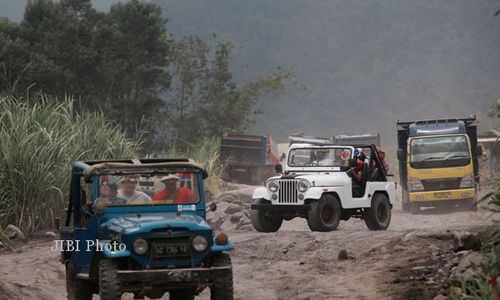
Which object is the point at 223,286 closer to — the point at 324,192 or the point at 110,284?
the point at 110,284

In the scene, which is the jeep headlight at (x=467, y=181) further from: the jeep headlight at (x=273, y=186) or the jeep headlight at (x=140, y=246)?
the jeep headlight at (x=140, y=246)

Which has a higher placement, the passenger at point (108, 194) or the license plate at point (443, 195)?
the license plate at point (443, 195)

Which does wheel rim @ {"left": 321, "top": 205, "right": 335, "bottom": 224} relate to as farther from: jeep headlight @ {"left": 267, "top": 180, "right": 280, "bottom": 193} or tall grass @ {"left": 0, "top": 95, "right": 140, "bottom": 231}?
tall grass @ {"left": 0, "top": 95, "right": 140, "bottom": 231}

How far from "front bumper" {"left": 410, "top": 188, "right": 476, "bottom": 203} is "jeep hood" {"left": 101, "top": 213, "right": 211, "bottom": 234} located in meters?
18.0

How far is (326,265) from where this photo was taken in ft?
51.6

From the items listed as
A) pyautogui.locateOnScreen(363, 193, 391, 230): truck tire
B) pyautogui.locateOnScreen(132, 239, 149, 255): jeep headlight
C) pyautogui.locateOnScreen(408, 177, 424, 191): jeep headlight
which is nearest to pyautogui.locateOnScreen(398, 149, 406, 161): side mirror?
pyautogui.locateOnScreen(408, 177, 424, 191): jeep headlight

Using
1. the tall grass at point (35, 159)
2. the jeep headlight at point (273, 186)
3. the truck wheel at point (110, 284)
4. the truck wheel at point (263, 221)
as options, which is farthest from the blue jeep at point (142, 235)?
the truck wheel at point (263, 221)

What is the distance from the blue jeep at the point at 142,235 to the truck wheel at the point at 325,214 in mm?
8447

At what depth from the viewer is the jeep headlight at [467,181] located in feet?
91.9

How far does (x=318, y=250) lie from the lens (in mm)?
17578

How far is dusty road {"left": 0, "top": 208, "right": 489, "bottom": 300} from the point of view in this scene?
13375 millimetres

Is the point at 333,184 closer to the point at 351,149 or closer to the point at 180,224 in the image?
the point at 351,149

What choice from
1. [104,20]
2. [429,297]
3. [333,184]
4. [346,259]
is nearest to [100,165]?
[429,297]

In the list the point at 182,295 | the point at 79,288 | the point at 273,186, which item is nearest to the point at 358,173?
the point at 273,186
